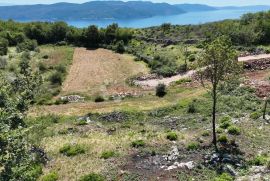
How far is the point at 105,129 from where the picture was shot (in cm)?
4178

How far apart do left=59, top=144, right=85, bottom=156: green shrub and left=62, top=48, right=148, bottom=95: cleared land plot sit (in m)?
26.9

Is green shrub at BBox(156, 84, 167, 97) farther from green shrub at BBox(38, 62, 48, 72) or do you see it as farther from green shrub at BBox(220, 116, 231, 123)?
green shrub at BBox(38, 62, 48, 72)

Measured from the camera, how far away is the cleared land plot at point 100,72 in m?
64.9

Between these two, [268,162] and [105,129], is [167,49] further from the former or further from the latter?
[268,162]

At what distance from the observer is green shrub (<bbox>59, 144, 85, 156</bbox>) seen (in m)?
34.0

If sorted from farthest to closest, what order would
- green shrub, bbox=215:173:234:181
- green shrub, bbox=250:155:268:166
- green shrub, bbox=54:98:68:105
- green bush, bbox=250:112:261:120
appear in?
green shrub, bbox=54:98:68:105 → green bush, bbox=250:112:261:120 → green shrub, bbox=250:155:268:166 → green shrub, bbox=215:173:234:181

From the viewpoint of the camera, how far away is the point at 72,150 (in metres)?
34.2

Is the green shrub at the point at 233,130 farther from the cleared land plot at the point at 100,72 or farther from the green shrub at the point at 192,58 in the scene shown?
the green shrub at the point at 192,58

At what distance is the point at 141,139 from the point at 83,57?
57.9 m

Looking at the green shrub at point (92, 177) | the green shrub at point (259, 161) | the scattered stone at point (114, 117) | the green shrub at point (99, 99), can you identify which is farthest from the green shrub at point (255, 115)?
the green shrub at point (99, 99)

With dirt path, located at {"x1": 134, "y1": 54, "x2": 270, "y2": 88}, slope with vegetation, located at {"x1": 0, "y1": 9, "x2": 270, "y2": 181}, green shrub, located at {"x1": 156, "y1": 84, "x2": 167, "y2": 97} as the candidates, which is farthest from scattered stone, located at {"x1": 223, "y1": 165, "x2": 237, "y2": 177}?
dirt path, located at {"x1": 134, "y1": 54, "x2": 270, "y2": 88}

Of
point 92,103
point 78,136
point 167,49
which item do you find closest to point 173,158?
point 78,136

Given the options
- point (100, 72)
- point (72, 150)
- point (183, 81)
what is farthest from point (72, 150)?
point (100, 72)

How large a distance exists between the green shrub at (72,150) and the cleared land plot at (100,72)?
26894 millimetres
